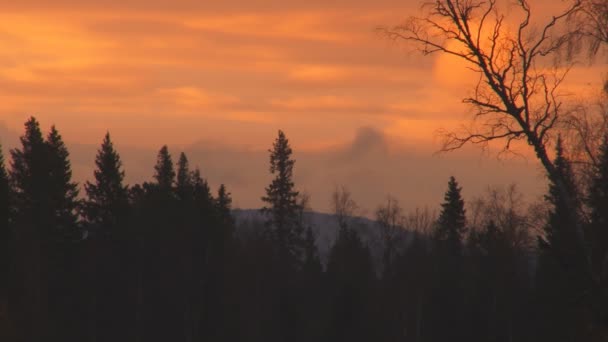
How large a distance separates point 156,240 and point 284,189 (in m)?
35.7

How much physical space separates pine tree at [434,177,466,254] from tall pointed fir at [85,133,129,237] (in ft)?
108

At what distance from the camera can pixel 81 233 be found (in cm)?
8125

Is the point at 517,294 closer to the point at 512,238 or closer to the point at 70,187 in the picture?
the point at 512,238

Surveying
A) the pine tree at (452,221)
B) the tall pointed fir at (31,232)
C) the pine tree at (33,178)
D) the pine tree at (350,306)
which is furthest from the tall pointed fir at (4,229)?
the pine tree at (452,221)

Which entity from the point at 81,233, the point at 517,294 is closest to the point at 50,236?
the point at 81,233

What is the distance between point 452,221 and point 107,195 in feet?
126

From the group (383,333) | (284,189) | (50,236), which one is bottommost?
(383,333)

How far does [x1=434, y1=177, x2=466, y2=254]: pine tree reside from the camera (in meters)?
107

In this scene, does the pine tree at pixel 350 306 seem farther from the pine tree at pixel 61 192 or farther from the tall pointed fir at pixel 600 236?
the tall pointed fir at pixel 600 236

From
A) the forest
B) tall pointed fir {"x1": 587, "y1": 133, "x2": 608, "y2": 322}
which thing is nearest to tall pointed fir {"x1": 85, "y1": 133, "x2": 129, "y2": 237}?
the forest

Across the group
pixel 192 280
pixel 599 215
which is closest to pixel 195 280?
pixel 192 280

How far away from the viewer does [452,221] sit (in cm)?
11025

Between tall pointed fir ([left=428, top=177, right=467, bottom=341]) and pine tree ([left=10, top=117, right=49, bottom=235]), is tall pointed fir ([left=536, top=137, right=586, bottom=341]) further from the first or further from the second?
pine tree ([left=10, top=117, right=49, bottom=235])

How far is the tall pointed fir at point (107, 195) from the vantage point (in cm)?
8531
